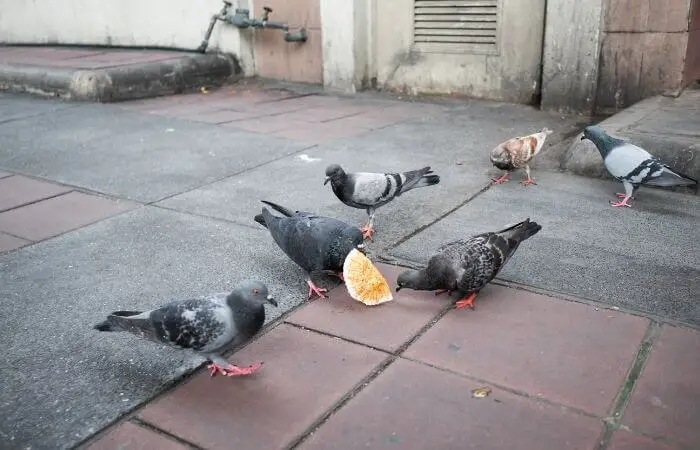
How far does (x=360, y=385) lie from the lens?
8.57 feet

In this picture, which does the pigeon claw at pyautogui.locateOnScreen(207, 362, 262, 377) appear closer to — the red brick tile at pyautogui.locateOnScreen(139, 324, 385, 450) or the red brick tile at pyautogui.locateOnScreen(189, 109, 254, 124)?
the red brick tile at pyautogui.locateOnScreen(139, 324, 385, 450)

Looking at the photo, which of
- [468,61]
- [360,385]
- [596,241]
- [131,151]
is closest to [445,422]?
[360,385]

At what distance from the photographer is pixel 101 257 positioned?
12.7 ft

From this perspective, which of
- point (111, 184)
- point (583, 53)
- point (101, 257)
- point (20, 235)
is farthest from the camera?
point (583, 53)

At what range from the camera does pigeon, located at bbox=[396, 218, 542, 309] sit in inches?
123

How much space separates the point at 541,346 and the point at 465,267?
0.51 m

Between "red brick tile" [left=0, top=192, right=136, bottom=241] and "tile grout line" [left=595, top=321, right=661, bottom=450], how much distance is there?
→ 348 centimetres

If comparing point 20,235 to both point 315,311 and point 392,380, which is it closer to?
point 315,311

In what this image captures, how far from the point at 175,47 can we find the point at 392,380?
8.75 metres

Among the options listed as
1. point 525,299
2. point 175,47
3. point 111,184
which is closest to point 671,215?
point 525,299

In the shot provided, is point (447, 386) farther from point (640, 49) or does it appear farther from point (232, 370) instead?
point (640, 49)

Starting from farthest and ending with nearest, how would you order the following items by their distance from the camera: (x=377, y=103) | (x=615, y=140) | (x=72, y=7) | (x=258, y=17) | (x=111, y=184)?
1. (x=72, y=7)
2. (x=258, y=17)
3. (x=377, y=103)
4. (x=111, y=184)
5. (x=615, y=140)

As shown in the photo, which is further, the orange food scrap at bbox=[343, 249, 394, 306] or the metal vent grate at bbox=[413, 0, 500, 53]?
the metal vent grate at bbox=[413, 0, 500, 53]

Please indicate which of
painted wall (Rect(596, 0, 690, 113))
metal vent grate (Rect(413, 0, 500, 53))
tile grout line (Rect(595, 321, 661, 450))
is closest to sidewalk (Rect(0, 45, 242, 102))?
metal vent grate (Rect(413, 0, 500, 53))
